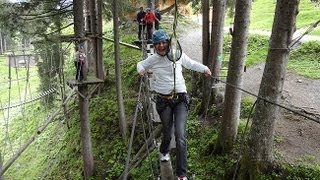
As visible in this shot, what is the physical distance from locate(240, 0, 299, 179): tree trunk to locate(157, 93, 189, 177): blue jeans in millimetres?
1186

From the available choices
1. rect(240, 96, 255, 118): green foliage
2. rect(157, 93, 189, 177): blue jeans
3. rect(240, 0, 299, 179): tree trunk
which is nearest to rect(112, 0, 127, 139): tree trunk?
rect(240, 96, 255, 118): green foliage

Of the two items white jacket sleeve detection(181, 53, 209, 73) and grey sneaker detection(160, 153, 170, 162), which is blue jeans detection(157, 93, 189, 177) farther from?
grey sneaker detection(160, 153, 170, 162)

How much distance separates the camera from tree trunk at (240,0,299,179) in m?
4.01

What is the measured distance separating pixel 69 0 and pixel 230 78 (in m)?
5.20

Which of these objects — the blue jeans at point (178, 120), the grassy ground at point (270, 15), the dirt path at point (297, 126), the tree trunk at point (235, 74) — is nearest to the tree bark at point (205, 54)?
the dirt path at point (297, 126)

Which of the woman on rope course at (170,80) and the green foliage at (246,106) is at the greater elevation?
the woman on rope course at (170,80)

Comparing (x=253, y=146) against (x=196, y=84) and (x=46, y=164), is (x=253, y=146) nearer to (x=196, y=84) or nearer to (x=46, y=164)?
(x=196, y=84)

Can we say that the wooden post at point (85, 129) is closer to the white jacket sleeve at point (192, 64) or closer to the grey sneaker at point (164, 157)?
the grey sneaker at point (164, 157)

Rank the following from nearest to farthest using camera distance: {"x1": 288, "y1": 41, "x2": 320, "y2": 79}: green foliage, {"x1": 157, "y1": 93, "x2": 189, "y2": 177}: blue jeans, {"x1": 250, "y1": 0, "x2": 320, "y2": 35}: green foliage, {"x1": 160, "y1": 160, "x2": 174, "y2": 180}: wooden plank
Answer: {"x1": 157, "y1": 93, "x2": 189, "y2": 177}: blue jeans < {"x1": 160, "y1": 160, "x2": 174, "y2": 180}: wooden plank < {"x1": 288, "y1": 41, "x2": 320, "y2": 79}: green foliage < {"x1": 250, "y1": 0, "x2": 320, "y2": 35}: green foliage

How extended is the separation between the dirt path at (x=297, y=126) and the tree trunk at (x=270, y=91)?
596 mm

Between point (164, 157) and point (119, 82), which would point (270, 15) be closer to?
point (119, 82)

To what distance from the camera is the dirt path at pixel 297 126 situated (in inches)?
207

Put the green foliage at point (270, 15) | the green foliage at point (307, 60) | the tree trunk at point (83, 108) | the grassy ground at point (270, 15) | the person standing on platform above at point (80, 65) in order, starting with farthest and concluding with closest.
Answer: the green foliage at point (270, 15), the grassy ground at point (270, 15), the green foliage at point (307, 60), the person standing on platform above at point (80, 65), the tree trunk at point (83, 108)

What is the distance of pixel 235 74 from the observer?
5.30 m
